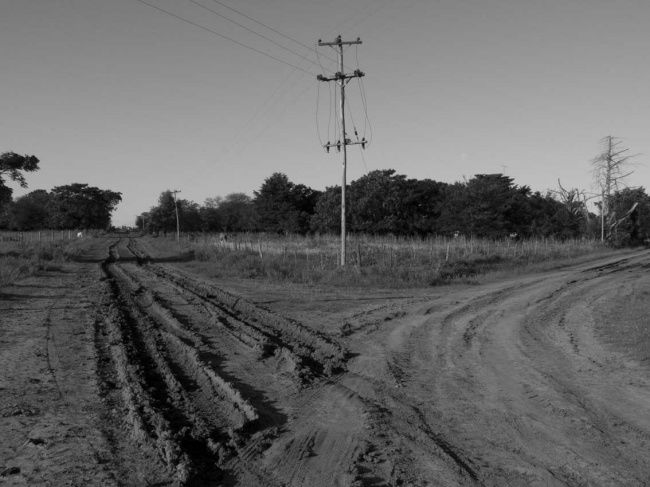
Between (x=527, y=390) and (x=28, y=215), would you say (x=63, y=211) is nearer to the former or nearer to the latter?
(x=28, y=215)

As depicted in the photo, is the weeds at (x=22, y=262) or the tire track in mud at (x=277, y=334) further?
the weeds at (x=22, y=262)

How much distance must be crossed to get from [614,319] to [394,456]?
8460 mm

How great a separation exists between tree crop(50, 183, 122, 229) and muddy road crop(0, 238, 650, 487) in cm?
8749

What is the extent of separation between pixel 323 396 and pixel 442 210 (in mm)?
47741

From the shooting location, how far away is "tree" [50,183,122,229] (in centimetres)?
9038

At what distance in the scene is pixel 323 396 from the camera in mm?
5875

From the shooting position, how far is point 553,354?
7.86 m

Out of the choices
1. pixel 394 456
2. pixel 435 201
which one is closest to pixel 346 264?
pixel 394 456

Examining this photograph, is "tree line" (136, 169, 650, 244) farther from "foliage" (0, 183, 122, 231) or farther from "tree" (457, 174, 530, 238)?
"foliage" (0, 183, 122, 231)

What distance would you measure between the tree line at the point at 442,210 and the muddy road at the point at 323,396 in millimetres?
37344

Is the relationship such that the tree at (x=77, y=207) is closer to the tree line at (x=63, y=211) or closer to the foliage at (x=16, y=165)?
the tree line at (x=63, y=211)

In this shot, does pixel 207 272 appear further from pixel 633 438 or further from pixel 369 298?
pixel 633 438

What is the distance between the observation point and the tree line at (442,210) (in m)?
47.5

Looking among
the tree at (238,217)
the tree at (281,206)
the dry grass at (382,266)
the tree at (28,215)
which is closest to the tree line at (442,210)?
the tree at (281,206)
